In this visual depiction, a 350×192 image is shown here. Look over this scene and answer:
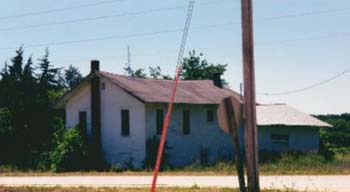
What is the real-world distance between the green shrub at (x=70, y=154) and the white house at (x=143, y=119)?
1177mm

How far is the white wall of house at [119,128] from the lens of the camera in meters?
36.7

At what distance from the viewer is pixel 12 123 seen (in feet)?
140

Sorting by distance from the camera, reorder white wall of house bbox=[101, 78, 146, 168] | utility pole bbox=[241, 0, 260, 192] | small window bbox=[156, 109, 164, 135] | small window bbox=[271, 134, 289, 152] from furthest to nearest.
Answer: small window bbox=[271, 134, 289, 152] → small window bbox=[156, 109, 164, 135] → white wall of house bbox=[101, 78, 146, 168] → utility pole bbox=[241, 0, 260, 192]

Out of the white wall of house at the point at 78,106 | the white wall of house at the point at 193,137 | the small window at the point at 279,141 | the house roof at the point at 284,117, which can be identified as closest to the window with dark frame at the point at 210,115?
the white wall of house at the point at 193,137

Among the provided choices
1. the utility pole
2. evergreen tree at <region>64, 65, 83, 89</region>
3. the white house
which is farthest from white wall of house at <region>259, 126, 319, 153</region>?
evergreen tree at <region>64, 65, 83, 89</region>

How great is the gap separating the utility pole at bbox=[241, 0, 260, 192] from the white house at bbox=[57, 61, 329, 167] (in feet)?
76.4

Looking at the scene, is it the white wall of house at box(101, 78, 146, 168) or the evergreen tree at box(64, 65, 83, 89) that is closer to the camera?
the white wall of house at box(101, 78, 146, 168)

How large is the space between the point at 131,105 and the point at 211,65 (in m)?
37.1

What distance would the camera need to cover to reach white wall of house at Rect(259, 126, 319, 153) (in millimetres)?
44938

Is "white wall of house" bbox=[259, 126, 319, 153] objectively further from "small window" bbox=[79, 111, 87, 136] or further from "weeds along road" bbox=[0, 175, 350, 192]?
"weeds along road" bbox=[0, 175, 350, 192]

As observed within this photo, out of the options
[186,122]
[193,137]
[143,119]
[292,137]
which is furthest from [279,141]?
[143,119]

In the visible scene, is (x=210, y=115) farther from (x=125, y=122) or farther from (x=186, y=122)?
(x=125, y=122)

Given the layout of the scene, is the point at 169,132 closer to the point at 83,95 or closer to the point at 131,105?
the point at 131,105

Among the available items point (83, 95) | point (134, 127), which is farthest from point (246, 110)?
point (83, 95)
